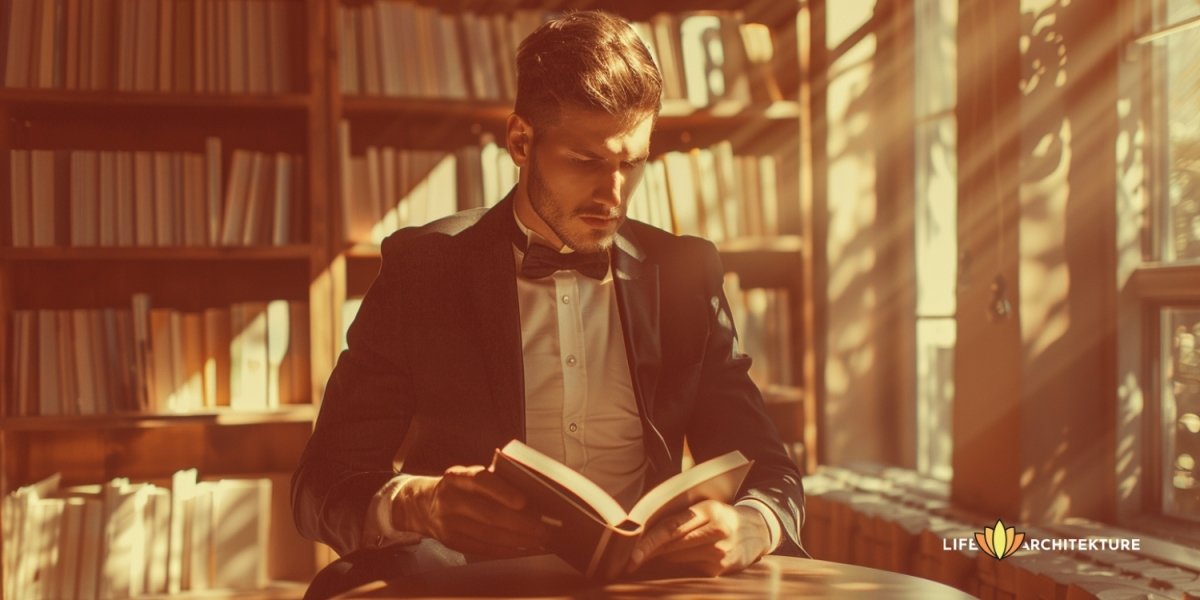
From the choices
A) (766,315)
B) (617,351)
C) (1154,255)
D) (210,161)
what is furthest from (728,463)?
(210,161)

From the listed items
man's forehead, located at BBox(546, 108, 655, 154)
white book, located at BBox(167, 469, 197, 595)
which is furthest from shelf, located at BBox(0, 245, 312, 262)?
man's forehead, located at BBox(546, 108, 655, 154)

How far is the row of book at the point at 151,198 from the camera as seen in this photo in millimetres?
2477

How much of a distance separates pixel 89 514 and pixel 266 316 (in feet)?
2.15

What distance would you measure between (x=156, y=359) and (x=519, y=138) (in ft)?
4.72

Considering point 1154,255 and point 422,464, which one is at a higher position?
point 1154,255

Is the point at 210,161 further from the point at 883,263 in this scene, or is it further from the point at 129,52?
the point at 883,263

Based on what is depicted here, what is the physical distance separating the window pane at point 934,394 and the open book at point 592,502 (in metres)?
1.74

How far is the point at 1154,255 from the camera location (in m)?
2.02


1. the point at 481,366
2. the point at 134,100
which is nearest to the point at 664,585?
Answer: the point at 481,366

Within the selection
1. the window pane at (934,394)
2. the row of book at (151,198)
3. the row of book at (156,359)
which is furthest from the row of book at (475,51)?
the window pane at (934,394)

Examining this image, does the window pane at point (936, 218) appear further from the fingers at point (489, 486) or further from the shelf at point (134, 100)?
the fingers at point (489, 486)

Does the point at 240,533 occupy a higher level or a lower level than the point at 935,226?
lower

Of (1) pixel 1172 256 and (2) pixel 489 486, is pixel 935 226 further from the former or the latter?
(2) pixel 489 486

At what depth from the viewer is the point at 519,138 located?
1.64m
